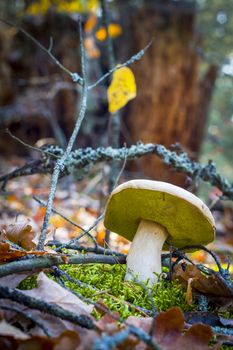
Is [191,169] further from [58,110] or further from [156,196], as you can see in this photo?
[58,110]

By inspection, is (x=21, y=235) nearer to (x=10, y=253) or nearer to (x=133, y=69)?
(x=10, y=253)

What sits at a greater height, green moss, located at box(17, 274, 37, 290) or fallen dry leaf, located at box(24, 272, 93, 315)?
green moss, located at box(17, 274, 37, 290)

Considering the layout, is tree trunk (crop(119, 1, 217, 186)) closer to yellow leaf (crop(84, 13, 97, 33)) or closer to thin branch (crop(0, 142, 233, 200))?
yellow leaf (crop(84, 13, 97, 33))

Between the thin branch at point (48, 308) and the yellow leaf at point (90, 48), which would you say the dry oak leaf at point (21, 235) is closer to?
the thin branch at point (48, 308)

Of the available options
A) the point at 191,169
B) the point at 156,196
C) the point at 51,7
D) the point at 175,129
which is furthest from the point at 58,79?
the point at 156,196

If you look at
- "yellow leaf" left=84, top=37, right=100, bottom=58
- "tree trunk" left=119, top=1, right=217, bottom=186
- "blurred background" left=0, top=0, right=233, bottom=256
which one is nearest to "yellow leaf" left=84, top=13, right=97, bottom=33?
"blurred background" left=0, top=0, right=233, bottom=256

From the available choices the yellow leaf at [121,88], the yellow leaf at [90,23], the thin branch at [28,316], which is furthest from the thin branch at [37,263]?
the yellow leaf at [90,23]
